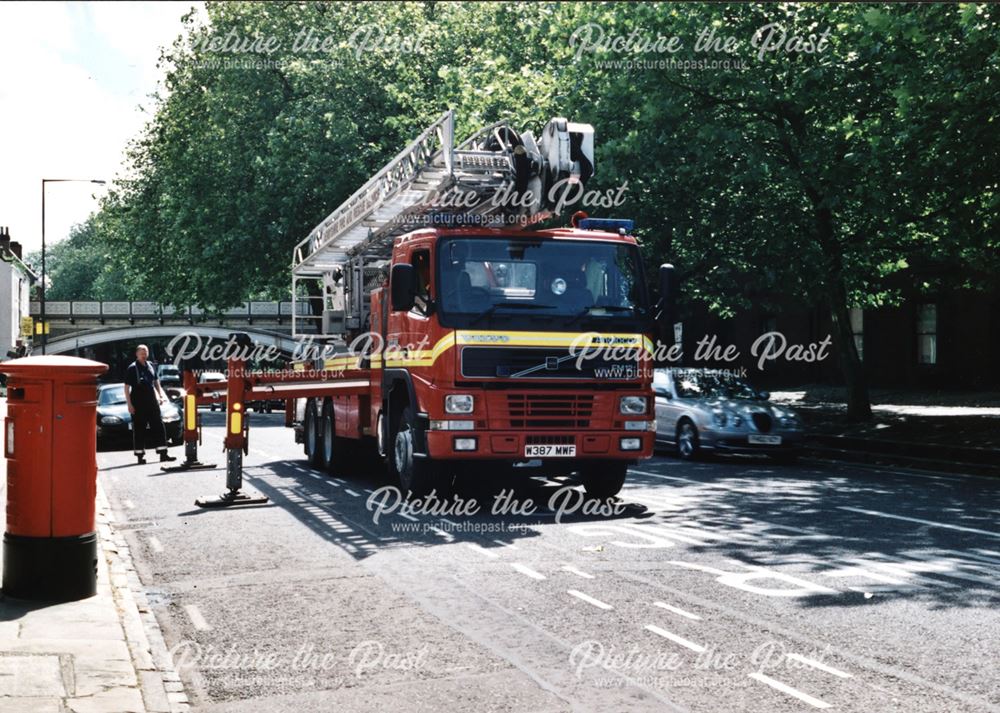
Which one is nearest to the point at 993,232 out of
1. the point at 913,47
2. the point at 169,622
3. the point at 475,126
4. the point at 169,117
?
the point at 913,47

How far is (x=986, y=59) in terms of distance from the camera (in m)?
16.3

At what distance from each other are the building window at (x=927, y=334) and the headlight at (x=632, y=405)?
2901 cm

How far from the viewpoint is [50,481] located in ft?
23.9

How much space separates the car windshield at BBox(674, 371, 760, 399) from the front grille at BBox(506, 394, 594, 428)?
867 cm

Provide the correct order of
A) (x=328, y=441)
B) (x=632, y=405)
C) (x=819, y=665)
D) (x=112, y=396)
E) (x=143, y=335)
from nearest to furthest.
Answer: (x=819, y=665) → (x=632, y=405) → (x=328, y=441) → (x=112, y=396) → (x=143, y=335)

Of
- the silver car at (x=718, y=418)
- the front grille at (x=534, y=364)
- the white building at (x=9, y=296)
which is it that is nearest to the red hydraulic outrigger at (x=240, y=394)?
the front grille at (x=534, y=364)

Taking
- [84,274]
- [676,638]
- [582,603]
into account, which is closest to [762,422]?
[582,603]

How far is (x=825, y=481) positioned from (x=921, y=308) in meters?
25.1

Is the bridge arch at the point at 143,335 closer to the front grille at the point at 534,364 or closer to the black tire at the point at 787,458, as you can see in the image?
the black tire at the point at 787,458

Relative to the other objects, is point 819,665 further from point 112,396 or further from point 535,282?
point 112,396

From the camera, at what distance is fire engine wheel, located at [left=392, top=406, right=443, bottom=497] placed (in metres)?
12.2

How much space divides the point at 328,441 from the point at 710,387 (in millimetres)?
7526

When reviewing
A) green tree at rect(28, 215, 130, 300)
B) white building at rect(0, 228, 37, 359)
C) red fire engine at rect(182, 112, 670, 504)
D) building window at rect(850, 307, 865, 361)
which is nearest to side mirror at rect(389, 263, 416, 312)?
red fire engine at rect(182, 112, 670, 504)

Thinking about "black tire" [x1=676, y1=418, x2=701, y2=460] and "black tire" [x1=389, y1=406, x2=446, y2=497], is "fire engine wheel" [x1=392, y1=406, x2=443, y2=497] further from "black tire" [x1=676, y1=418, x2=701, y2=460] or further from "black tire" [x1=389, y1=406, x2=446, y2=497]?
"black tire" [x1=676, y1=418, x2=701, y2=460]
